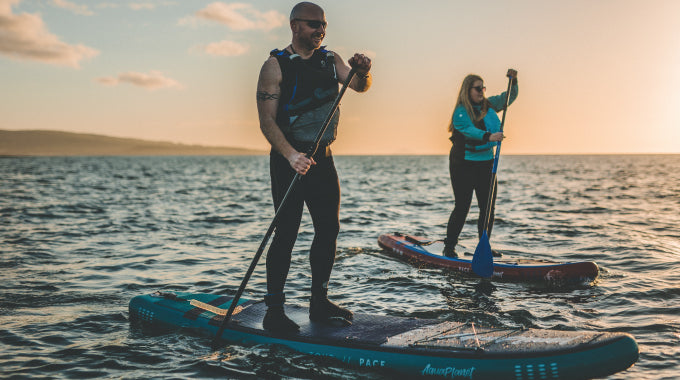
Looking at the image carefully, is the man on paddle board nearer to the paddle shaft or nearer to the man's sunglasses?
the man's sunglasses

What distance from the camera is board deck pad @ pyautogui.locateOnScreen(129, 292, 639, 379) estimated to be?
11.9ft

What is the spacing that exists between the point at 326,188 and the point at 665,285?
4738mm

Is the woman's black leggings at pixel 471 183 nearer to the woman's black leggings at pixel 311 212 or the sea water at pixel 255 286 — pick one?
the sea water at pixel 255 286

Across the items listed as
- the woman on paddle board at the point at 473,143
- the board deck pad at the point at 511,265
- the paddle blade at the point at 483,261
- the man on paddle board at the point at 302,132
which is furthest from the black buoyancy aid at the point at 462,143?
the man on paddle board at the point at 302,132

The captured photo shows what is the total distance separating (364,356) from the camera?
4.06m

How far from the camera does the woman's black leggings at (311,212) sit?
4.29 m

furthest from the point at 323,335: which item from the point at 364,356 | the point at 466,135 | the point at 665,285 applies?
the point at 665,285

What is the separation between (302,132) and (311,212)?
63 cm

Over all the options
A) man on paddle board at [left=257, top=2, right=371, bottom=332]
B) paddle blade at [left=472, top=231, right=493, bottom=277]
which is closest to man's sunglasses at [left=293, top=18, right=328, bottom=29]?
man on paddle board at [left=257, top=2, right=371, bottom=332]

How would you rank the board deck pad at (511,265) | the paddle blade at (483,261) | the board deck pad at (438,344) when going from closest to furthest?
the board deck pad at (438,344), the board deck pad at (511,265), the paddle blade at (483,261)

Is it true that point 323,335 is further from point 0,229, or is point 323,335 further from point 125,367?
point 0,229

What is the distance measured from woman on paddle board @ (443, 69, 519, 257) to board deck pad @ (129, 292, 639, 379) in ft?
10.6

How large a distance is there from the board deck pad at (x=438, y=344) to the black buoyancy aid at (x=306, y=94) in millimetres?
1538

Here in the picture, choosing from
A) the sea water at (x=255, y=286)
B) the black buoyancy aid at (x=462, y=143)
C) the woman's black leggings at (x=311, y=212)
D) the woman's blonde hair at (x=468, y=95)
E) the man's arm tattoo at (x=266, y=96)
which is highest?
the woman's blonde hair at (x=468, y=95)
